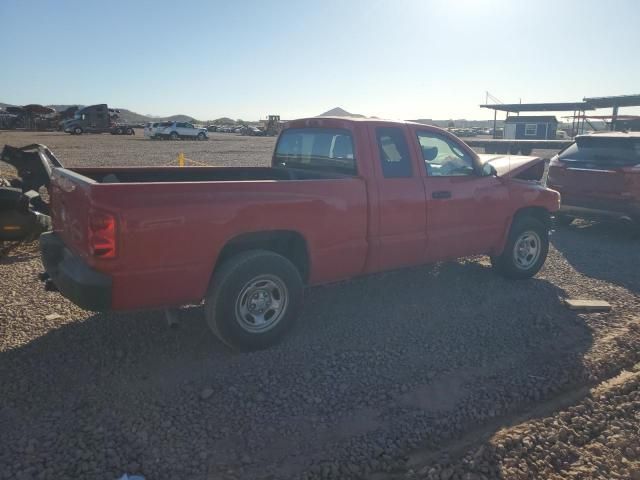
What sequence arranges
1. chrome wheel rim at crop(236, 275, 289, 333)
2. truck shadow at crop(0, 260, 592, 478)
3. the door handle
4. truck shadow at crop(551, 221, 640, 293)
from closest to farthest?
truck shadow at crop(0, 260, 592, 478)
chrome wheel rim at crop(236, 275, 289, 333)
the door handle
truck shadow at crop(551, 221, 640, 293)

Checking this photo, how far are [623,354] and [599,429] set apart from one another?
1.31 m

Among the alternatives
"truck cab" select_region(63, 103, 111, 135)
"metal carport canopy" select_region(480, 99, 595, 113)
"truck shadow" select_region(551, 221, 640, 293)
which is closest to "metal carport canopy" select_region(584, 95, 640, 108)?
"metal carport canopy" select_region(480, 99, 595, 113)

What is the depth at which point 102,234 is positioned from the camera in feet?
11.5

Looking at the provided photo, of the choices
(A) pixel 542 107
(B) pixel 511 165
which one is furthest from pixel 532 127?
(B) pixel 511 165

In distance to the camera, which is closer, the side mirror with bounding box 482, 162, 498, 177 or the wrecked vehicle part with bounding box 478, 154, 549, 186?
the side mirror with bounding box 482, 162, 498, 177

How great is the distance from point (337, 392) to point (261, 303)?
997 millimetres

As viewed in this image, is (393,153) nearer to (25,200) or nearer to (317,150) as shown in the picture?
(317,150)

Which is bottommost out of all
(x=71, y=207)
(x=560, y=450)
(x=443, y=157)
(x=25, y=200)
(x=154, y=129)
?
(x=560, y=450)

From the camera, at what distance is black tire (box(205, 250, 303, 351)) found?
13.3 ft

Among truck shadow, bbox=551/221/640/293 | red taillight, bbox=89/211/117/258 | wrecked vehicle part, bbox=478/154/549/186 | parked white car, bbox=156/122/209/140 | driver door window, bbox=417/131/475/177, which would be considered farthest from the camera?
parked white car, bbox=156/122/209/140

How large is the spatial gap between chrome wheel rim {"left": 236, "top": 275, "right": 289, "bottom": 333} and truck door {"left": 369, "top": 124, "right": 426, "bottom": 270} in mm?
1071

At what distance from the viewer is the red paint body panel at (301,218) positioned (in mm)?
3617

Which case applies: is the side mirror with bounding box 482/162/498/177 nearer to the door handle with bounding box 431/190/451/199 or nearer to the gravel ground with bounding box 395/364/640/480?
the door handle with bounding box 431/190/451/199

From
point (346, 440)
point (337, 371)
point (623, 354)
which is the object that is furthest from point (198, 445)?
point (623, 354)
